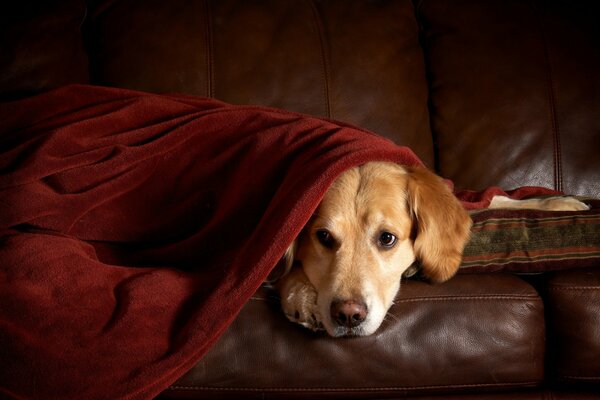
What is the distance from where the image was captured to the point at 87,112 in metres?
1.73

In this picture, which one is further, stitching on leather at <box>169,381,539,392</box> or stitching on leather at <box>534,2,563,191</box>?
stitching on leather at <box>534,2,563,191</box>

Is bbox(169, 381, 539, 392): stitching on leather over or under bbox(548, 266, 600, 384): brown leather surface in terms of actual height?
under

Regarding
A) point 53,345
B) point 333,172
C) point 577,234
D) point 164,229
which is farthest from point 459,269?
point 53,345

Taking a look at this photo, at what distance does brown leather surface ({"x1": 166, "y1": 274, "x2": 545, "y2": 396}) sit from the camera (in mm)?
1268

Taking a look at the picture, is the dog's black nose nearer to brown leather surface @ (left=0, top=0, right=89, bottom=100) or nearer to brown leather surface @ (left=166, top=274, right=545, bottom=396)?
brown leather surface @ (left=166, top=274, right=545, bottom=396)

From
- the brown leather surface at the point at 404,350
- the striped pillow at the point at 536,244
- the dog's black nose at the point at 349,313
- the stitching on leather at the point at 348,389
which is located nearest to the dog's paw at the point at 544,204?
the striped pillow at the point at 536,244

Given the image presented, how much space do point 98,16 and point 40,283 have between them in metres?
1.47

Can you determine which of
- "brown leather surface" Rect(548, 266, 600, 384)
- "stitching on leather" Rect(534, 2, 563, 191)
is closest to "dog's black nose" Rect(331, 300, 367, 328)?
"brown leather surface" Rect(548, 266, 600, 384)

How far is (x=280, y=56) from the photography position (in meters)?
2.29

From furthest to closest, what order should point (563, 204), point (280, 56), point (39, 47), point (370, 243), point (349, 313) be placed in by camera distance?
point (280, 56) → point (39, 47) → point (563, 204) → point (370, 243) → point (349, 313)

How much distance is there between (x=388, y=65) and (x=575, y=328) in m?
1.45

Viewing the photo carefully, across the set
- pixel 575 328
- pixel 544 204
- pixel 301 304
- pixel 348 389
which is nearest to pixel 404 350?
pixel 348 389

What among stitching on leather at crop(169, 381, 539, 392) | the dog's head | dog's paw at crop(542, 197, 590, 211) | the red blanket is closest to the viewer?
the red blanket

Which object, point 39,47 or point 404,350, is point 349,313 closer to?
point 404,350
